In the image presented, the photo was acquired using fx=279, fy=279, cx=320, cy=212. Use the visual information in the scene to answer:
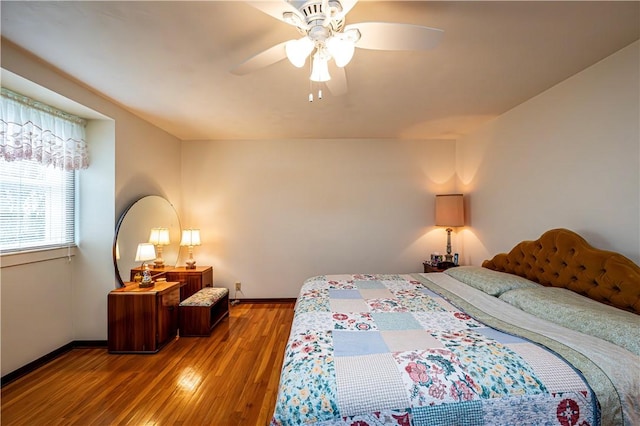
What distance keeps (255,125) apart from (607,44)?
3.25 metres

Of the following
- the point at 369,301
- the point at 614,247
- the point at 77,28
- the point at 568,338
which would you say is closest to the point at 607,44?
the point at 614,247

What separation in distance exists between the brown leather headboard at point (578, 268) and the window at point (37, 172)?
14.5 feet

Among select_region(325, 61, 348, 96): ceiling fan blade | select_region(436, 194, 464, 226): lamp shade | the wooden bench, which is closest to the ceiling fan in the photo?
select_region(325, 61, 348, 96): ceiling fan blade

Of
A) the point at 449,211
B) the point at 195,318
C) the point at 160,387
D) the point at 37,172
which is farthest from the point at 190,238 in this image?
the point at 449,211

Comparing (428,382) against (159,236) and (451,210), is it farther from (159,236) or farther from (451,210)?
(159,236)

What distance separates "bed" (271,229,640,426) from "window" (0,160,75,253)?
2.51m

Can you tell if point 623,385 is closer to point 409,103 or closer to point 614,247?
point 614,247

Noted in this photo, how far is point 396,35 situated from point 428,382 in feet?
5.24

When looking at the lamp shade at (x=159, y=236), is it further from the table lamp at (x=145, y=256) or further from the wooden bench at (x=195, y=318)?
the wooden bench at (x=195, y=318)

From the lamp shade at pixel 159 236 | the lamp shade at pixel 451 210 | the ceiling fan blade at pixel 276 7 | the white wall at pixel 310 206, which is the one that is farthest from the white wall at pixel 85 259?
the lamp shade at pixel 451 210

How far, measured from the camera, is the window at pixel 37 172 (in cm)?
223

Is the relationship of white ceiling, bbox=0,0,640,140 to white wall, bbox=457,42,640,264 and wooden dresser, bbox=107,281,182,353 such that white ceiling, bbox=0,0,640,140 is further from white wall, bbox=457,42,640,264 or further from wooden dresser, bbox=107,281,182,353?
wooden dresser, bbox=107,281,182,353

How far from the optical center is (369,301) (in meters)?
2.17

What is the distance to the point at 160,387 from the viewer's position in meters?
2.18
